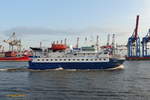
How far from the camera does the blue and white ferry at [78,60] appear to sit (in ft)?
177

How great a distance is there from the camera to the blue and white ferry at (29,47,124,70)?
177ft

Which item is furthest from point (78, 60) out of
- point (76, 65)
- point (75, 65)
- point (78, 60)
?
point (75, 65)

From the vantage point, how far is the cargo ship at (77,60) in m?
54.1

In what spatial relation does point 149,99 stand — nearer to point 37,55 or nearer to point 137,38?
point 37,55

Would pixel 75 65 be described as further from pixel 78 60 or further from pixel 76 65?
pixel 78 60

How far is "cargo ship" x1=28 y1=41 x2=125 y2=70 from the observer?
54062 millimetres

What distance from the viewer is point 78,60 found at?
54469 mm

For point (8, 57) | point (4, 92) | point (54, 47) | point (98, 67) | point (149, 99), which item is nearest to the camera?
point (149, 99)

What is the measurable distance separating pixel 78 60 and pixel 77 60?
0.24m

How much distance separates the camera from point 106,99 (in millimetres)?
23047

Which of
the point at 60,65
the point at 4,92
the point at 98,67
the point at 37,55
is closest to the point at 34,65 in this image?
the point at 37,55

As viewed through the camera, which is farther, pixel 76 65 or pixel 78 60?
pixel 78 60

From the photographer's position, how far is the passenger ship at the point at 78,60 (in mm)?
54062

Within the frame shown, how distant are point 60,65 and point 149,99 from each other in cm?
3362
